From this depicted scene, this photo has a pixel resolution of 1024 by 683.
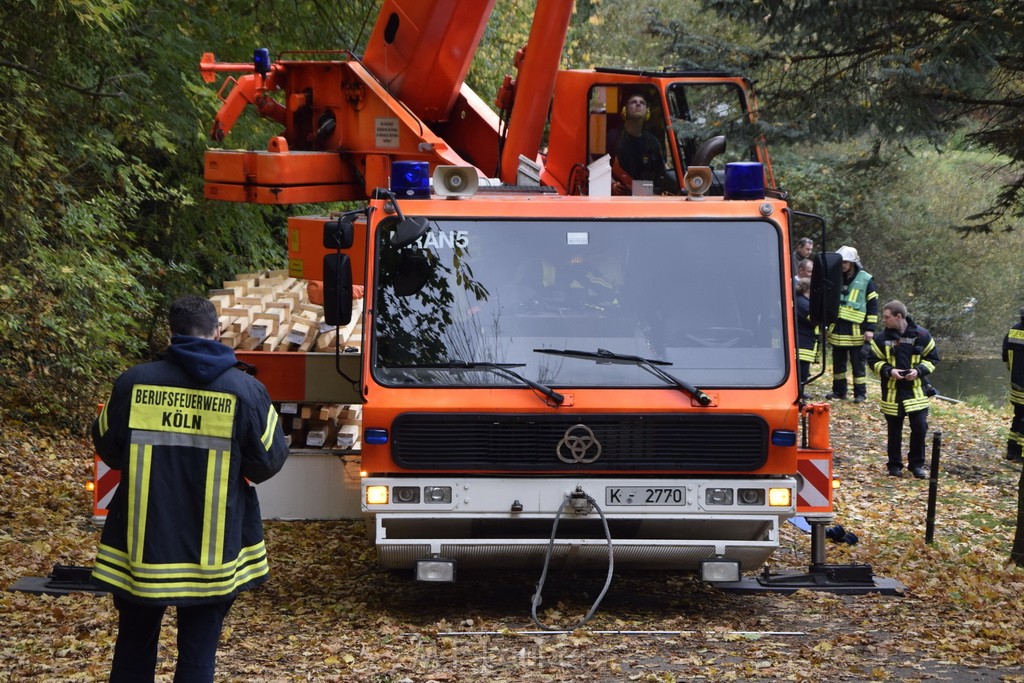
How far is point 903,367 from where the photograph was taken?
41.1 feet

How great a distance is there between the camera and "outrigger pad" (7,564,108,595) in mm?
7805

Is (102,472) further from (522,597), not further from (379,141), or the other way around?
(379,141)

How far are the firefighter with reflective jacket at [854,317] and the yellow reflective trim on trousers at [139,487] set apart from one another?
486 inches

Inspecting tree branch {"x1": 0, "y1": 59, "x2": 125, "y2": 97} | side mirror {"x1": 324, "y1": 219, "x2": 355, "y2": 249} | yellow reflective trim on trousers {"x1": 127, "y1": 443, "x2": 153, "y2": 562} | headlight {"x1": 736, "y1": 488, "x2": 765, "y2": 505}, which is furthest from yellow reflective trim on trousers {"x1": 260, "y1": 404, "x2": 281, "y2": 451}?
tree branch {"x1": 0, "y1": 59, "x2": 125, "y2": 97}

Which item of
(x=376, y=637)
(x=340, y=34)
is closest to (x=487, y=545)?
(x=376, y=637)

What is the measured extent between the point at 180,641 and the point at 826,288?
13.3 feet

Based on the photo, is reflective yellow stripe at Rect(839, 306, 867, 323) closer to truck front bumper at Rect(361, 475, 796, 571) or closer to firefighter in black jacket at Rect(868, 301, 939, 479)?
firefighter in black jacket at Rect(868, 301, 939, 479)

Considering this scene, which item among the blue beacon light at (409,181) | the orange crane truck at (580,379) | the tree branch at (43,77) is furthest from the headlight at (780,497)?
Result: the tree branch at (43,77)

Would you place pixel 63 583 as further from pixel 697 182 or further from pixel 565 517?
pixel 697 182

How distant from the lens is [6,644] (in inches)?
271

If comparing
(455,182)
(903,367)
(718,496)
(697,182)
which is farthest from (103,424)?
(903,367)

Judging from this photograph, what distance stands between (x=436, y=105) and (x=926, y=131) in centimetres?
454

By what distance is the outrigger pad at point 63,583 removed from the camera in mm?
7805

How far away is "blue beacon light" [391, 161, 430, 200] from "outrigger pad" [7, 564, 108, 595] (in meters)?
2.95
